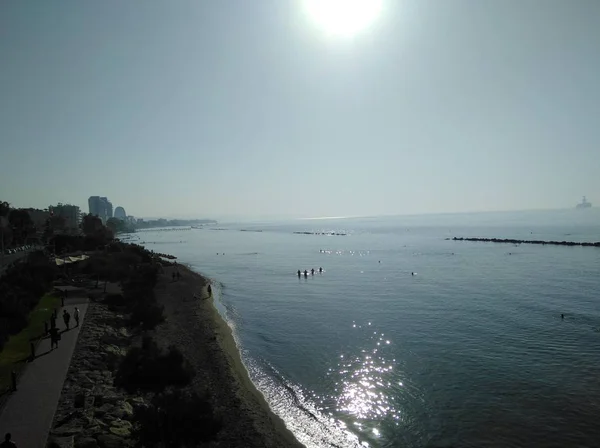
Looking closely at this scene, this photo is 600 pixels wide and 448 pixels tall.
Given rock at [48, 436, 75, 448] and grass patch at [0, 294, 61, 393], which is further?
grass patch at [0, 294, 61, 393]

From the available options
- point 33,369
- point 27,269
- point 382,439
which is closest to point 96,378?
point 33,369

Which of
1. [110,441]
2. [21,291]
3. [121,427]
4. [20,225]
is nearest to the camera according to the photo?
[110,441]

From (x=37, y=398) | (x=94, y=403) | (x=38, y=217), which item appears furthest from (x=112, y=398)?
(x=38, y=217)

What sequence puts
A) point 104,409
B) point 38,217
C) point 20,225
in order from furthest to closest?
point 38,217 → point 20,225 → point 104,409

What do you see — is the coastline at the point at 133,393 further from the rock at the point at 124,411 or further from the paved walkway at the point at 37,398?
the paved walkway at the point at 37,398

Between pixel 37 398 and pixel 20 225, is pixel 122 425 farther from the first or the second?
pixel 20 225

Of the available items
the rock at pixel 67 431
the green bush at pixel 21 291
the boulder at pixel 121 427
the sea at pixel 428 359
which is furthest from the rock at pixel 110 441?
the green bush at pixel 21 291

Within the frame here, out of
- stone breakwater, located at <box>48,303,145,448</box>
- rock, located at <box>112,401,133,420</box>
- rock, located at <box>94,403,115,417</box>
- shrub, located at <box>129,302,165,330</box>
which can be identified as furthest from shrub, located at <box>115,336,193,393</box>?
shrub, located at <box>129,302,165,330</box>

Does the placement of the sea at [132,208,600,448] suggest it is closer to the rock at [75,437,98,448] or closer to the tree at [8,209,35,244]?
the rock at [75,437,98,448]
